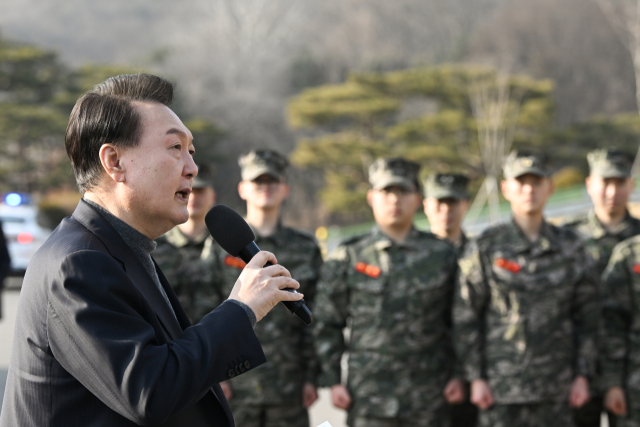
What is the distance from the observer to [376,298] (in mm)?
4012

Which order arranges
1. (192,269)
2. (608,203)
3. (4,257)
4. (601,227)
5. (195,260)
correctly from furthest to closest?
1. (4,257)
2. (601,227)
3. (608,203)
4. (195,260)
5. (192,269)

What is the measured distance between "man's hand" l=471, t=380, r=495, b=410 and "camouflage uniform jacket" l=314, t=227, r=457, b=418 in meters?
0.21

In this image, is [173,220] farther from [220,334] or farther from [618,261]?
[618,261]

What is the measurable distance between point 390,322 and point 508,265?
2.42 feet

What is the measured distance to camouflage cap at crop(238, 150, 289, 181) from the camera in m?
4.36

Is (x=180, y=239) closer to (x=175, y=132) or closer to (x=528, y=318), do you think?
(x=528, y=318)

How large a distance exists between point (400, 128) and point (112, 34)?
30906 mm

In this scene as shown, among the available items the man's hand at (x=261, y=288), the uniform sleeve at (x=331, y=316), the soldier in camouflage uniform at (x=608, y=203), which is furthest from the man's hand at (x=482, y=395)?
the man's hand at (x=261, y=288)

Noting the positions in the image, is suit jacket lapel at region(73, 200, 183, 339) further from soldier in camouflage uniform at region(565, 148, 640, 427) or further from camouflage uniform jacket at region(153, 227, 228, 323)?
soldier in camouflage uniform at region(565, 148, 640, 427)

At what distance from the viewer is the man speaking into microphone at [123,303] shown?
57.4 inches

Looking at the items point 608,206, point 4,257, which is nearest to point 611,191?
point 608,206

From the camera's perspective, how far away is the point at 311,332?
166 inches

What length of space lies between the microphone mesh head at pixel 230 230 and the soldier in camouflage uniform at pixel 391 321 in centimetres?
214

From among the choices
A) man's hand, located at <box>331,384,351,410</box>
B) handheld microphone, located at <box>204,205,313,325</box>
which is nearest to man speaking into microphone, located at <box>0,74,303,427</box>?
handheld microphone, located at <box>204,205,313,325</box>
